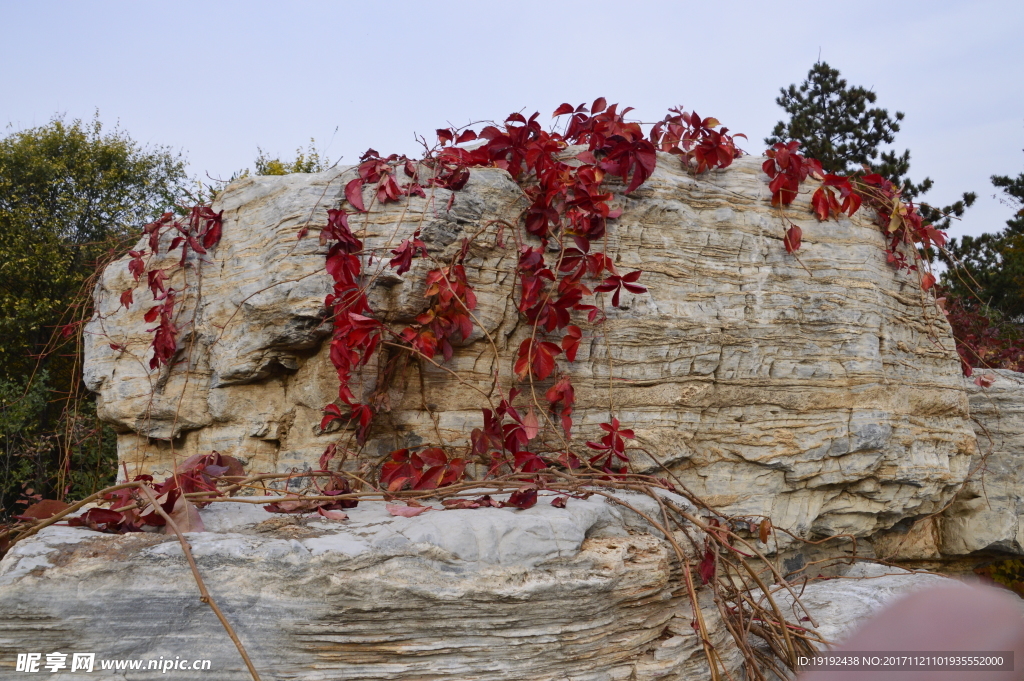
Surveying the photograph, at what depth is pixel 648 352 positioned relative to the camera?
350 centimetres

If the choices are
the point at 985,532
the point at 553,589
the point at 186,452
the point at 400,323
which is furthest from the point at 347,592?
the point at 985,532

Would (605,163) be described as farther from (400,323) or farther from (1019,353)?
(1019,353)

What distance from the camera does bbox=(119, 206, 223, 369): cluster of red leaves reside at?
3549mm

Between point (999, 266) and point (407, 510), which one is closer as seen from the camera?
point (407, 510)

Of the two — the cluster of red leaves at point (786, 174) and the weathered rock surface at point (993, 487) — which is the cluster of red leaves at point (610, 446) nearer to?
the cluster of red leaves at point (786, 174)

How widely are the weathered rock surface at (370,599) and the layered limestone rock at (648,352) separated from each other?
964 mm

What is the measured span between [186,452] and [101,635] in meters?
1.80

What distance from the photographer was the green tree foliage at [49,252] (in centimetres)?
654

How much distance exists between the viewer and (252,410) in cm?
349

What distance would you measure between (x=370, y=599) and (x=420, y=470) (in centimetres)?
98

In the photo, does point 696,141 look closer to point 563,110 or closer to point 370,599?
point 563,110

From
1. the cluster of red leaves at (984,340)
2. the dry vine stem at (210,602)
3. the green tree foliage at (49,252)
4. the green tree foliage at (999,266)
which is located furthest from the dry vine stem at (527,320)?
the green tree foliage at (999,266)

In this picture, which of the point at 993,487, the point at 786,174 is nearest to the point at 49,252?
the point at 786,174

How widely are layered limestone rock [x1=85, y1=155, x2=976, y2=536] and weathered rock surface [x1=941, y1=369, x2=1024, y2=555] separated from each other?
0.58 metres
